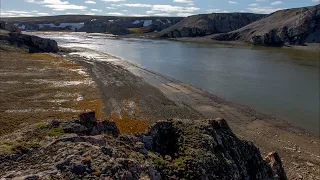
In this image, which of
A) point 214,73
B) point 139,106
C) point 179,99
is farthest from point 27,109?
point 214,73

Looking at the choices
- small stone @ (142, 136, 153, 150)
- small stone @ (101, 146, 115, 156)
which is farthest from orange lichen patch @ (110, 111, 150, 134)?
small stone @ (101, 146, 115, 156)

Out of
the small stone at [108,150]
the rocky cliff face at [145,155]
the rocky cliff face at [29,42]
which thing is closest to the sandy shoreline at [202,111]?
the rocky cliff face at [145,155]

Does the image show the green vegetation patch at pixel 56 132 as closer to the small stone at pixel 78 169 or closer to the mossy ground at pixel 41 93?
the small stone at pixel 78 169

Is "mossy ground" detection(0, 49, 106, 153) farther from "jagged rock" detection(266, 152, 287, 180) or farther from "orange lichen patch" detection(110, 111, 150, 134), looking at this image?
"jagged rock" detection(266, 152, 287, 180)

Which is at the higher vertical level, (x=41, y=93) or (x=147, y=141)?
(x=147, y=141)

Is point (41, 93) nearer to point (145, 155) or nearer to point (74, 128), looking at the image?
point (74, 128)

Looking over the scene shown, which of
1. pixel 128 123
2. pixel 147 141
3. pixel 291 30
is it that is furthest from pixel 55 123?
pixel 291 30
